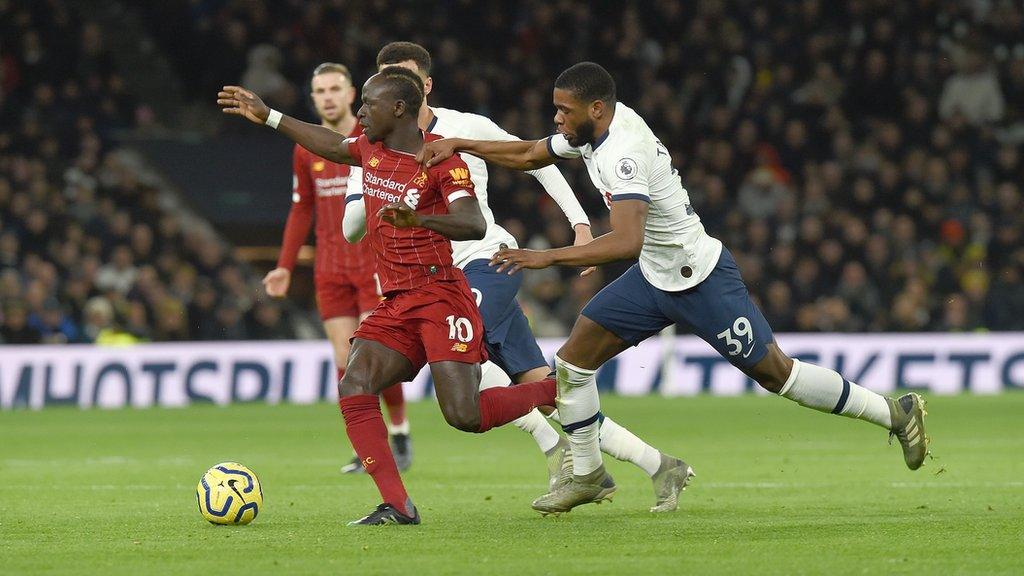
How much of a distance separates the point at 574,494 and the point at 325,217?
150 inches

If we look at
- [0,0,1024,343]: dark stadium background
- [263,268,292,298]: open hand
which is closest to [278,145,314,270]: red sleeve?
[263,268,292,298]: open hand

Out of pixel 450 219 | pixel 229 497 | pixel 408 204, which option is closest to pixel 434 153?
pixel 408 204

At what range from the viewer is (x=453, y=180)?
6.93m

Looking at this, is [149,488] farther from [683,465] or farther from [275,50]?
[275,50]

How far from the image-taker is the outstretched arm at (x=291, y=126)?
732 centimetres

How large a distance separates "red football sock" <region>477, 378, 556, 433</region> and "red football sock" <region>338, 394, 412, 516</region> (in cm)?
46

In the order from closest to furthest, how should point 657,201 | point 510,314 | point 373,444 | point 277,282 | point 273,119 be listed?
1. point 373,444
2. point 657,201
3. point 273,119
4. point 510,314
5. point 277,282

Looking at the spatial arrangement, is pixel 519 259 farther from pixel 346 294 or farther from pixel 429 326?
pixel 346 294

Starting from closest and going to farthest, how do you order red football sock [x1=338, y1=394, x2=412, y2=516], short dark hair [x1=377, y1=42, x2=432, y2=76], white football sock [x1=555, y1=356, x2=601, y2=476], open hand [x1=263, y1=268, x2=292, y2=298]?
red football sock [x1=338, y1=394, x2=412, y2=516] < white football sock [x1=555, y1=356, x2=601, y2=476] < short dark hair [x1=377, y1=42, x2=432, y2=76] < open hand [x1=263, y1=268, x2=292, y2=298]

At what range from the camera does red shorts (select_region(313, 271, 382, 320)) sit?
10.4 meters

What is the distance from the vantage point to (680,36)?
22.6m

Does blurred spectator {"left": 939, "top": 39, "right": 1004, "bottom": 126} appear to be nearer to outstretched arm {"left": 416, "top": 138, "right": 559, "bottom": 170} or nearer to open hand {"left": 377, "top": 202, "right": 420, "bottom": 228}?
outstretched arm {"left": 416, "top": 138, "right": 559, "bottom": 170}

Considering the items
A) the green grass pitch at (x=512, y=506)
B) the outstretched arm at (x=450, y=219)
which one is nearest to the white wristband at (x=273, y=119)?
the outstretched arm at (x=450, y=219)

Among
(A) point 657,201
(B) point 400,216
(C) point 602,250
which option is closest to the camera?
(B) point 400,216
